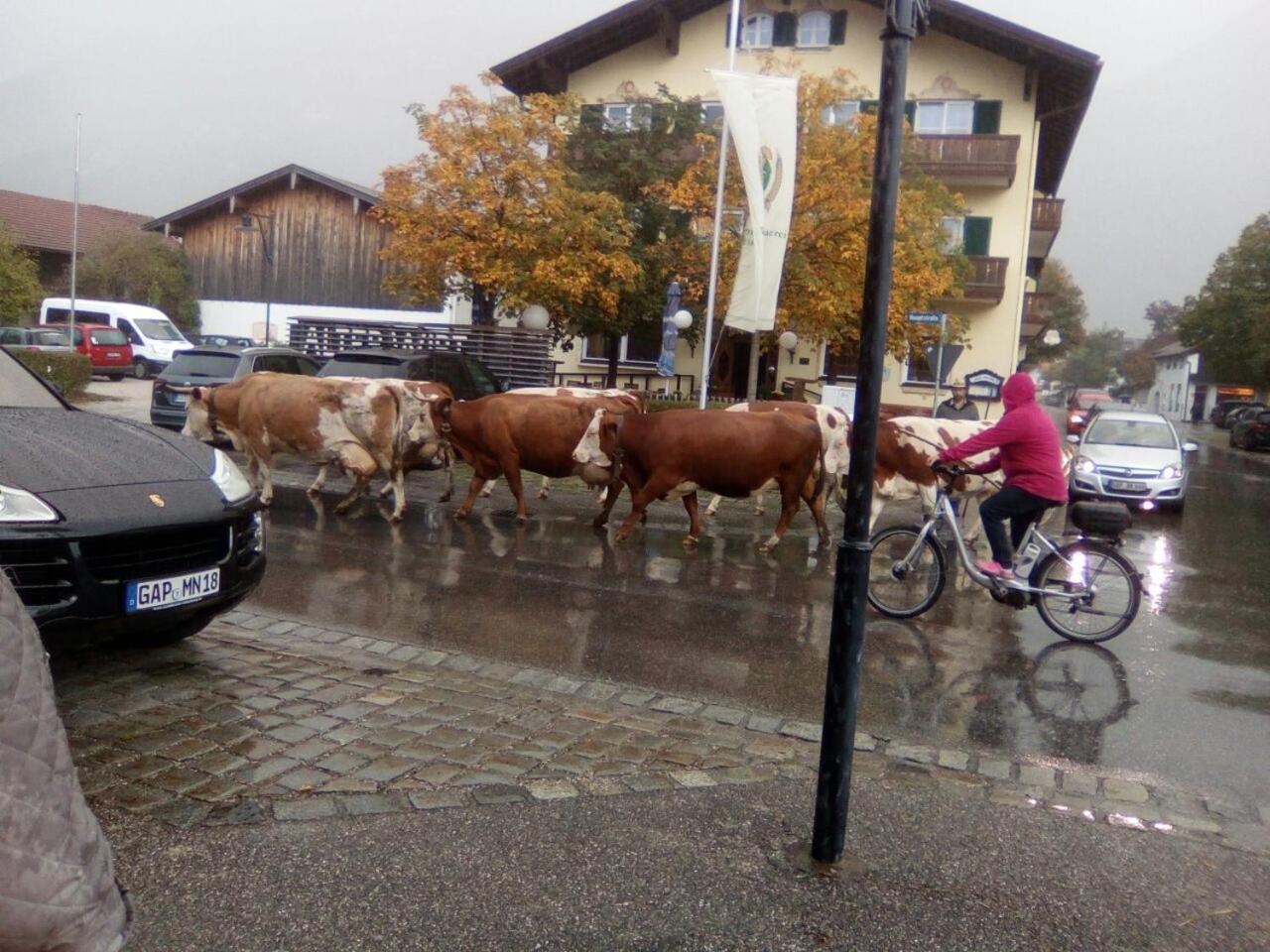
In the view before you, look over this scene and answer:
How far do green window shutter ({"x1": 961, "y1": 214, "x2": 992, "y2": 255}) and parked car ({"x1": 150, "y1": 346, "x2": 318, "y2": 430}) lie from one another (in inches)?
902

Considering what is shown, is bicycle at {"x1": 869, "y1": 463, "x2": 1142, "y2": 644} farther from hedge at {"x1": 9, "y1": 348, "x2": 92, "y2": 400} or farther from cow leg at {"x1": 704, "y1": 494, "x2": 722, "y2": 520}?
hedge at {"x1": 9, "y1": 348, "x2": 92, "y2": 400}

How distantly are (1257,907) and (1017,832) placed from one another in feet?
2.69

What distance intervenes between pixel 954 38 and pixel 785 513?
26.4m

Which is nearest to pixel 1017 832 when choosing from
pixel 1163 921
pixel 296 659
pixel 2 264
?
pixel 1163 921

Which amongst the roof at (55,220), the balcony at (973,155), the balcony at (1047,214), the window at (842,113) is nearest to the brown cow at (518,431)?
the window at (842,113)

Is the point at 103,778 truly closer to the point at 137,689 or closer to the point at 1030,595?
the point at 137,689

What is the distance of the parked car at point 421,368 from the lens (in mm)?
15062

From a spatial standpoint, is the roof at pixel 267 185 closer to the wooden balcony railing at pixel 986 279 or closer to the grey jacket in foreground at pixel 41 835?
the wooden balcony railing at pixel 986 279

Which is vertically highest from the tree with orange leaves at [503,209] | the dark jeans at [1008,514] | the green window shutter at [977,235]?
the green window shutter at [977,235]

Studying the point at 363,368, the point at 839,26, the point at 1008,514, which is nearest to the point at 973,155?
the point at 839,26

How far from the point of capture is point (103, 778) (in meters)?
4.23

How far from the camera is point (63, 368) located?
2397 cm

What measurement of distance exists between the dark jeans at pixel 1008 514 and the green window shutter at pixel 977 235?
2788 cm

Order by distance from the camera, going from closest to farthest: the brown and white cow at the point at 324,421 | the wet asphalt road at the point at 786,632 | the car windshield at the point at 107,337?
the wet asphalt road at the point at 786,632 < the brown and white cow at the point at 324,421 < the car windshield at the point at 107,337
